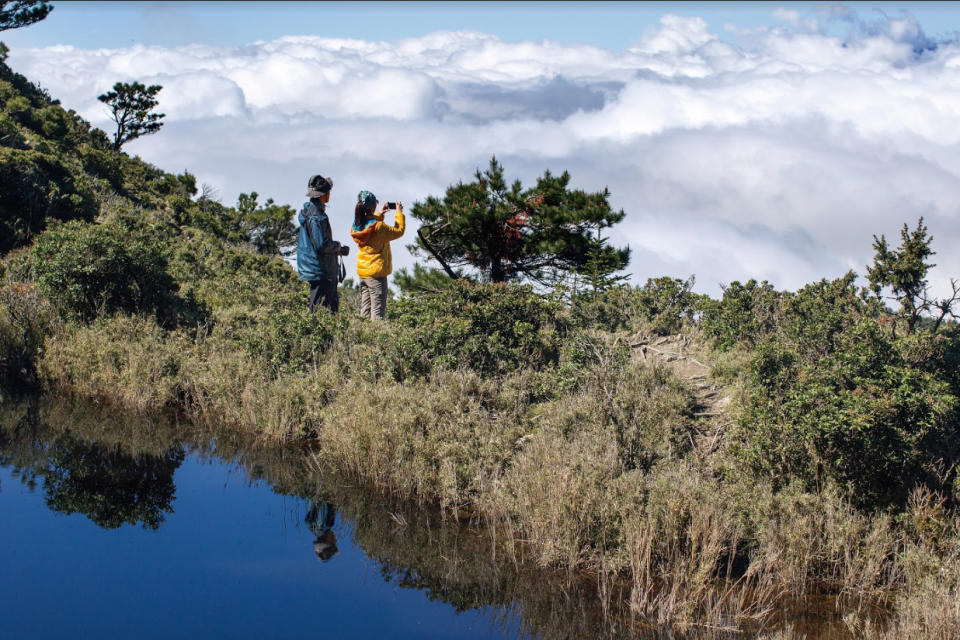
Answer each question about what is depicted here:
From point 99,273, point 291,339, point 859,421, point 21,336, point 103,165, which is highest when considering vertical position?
point 103,165

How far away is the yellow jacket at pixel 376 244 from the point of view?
482 inches

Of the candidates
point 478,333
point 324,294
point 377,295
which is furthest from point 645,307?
point 324,294

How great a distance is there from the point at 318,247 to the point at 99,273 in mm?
3470

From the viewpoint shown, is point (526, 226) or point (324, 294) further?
point (526, 226)

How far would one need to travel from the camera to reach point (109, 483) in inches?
344

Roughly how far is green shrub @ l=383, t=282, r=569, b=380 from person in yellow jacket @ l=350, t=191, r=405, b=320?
158cm

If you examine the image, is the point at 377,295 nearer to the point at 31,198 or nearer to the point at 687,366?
the point at 687,366

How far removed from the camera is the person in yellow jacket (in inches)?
483

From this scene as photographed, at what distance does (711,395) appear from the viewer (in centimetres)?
935

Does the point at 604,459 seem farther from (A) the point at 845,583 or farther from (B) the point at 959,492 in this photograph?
(B) the point at 959,492

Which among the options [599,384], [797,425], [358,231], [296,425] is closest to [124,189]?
[358,231]

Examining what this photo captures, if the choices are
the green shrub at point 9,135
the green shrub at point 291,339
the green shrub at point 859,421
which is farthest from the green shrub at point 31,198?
the green shrub at point 859,421

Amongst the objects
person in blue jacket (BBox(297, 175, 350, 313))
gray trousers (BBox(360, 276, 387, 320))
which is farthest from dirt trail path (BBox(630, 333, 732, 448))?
person in blue jacket (BBox(297, 175, 350, 313))

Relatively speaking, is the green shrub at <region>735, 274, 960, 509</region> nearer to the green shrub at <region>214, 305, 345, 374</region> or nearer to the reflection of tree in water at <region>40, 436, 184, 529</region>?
the green shrub at <region>214, 305, 345, 374</region>
